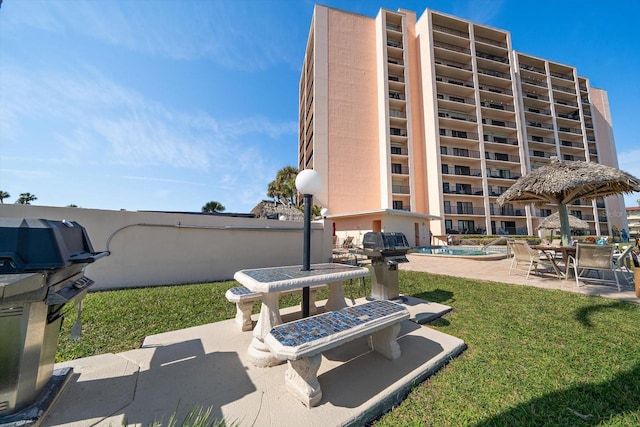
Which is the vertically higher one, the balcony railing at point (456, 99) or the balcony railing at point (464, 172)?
the balcony railing at point (456, 99)

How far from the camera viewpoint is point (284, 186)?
24328mm

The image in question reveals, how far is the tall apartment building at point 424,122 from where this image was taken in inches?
887

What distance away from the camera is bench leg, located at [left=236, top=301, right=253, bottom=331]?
10.5 feet

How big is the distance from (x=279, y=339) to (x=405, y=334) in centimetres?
199

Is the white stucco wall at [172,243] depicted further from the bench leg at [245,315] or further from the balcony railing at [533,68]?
the balcony railing at [533,68]

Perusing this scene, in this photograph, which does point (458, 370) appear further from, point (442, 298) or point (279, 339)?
point (442, 298)

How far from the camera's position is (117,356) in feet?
8.30

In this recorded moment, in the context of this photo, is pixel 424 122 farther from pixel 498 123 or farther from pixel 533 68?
pixel 533 68

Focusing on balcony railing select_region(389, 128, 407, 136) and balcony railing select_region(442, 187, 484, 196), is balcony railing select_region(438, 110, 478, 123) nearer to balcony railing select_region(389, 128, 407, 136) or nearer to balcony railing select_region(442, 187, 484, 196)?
balcony railing select_region(389, 128, 407, 136)

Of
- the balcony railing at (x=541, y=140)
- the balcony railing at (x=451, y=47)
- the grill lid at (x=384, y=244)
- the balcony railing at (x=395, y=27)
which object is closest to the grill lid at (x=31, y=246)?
the grill lid at (x=384, y=244)

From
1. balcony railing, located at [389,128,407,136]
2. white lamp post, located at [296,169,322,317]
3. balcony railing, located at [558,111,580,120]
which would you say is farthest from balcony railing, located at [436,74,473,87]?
white lamp post, located at [296,169,322,317]

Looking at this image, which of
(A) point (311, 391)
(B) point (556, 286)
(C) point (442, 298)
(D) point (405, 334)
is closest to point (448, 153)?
(B) point (556, 286)

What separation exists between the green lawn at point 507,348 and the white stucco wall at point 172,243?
1.08 meters

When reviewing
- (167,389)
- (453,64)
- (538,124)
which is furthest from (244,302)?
(538,124)
